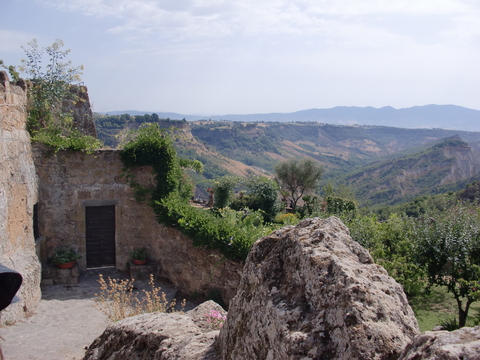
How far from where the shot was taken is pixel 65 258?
10.0 meters

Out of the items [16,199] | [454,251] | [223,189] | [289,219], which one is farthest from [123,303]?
[223,189]

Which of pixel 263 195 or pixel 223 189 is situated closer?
pixel 223 189

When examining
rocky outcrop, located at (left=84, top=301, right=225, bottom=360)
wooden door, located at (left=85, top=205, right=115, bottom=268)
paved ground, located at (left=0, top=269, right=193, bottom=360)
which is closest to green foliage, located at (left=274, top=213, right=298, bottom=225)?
paved ground, located at (left=0, top=269, right=193, bottom=360)

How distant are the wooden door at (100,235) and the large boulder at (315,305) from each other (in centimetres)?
894

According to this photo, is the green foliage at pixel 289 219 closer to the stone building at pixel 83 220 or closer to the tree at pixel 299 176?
the stone building at pixel 83 220

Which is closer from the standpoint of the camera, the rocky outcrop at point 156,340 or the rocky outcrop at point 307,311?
the rocky outcrop at point 307,311

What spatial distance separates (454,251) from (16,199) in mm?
9914

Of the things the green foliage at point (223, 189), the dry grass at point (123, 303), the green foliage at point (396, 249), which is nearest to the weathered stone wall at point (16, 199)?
the dry grass at point (123, 303)

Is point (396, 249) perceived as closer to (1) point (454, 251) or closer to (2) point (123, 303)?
(1) point (454, 251)

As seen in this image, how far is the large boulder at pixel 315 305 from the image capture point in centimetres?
191

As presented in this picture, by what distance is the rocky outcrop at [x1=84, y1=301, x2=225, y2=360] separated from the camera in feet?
9.00

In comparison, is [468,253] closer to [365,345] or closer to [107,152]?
[365,345]

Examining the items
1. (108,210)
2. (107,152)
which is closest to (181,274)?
(108,210)

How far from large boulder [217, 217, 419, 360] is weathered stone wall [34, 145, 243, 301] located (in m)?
6.87
